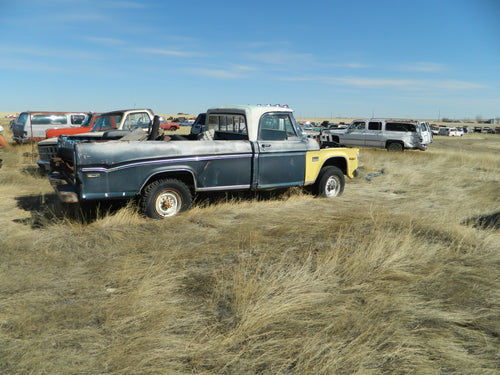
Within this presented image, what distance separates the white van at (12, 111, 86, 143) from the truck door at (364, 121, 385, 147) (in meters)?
14.3

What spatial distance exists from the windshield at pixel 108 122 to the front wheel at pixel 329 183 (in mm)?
5932

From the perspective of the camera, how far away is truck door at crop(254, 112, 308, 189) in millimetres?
6832

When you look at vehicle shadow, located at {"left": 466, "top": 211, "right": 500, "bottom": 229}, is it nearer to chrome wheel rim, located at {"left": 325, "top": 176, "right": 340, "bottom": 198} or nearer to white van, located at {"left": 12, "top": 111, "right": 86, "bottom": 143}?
chrome wheel rim, located at {"left": 325, "top": 176, "right": 340, "bottom": 198}

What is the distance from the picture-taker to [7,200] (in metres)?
7.50

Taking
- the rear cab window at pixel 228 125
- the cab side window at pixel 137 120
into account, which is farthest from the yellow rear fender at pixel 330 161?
the cab side window at pixel 137 120

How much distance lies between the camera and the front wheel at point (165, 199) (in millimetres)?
5930

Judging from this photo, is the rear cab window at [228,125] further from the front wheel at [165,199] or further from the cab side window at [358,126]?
the cab side window at [358,126]

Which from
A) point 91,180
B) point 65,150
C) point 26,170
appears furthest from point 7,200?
point 26,170

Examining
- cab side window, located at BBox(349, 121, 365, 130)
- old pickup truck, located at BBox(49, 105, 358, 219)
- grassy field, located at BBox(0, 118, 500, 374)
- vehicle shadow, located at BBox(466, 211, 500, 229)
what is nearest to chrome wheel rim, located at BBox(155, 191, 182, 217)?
old pickup truck, located at BBox(49, 105, 358, 219)

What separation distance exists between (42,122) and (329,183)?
15.2 metres

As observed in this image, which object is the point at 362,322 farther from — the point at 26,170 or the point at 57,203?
the point at 26,170

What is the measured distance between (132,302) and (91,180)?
2.58 metres

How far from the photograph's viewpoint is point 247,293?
11.3 ft

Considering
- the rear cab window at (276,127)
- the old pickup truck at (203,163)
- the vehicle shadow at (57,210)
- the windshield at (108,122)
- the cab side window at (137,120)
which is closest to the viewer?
the old pickup truck at (203,163)
